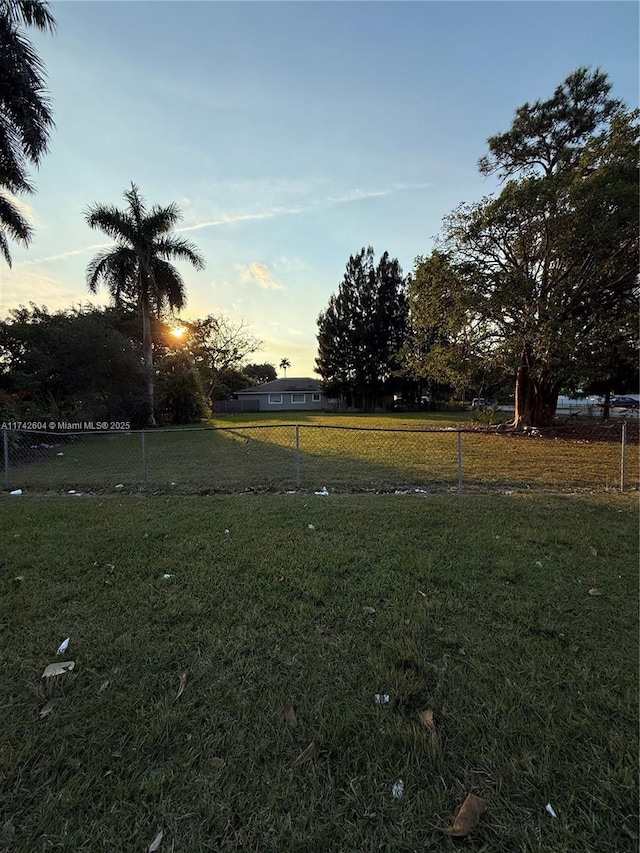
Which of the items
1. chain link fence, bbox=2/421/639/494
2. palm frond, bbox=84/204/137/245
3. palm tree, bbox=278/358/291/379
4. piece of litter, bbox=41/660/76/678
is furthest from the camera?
palm tree, bbox=278/358/291/379

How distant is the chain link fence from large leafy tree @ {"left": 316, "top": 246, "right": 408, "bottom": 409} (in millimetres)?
24993

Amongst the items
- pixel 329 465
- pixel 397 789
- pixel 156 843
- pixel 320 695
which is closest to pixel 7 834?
pixel 156 843

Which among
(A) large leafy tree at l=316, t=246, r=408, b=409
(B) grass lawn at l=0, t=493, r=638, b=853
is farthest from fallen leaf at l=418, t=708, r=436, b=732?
(A) large leafy tree at l=316, t=246, r=408, b=409

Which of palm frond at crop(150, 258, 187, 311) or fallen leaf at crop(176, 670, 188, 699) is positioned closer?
fallen leaf at crop(176, 670, 188, 699)

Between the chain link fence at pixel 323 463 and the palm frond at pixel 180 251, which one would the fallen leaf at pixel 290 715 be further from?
the palm frond at pixel 180 251

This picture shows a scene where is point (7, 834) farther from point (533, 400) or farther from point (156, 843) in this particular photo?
point (533, 400)

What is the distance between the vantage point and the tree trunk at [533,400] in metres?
15.8

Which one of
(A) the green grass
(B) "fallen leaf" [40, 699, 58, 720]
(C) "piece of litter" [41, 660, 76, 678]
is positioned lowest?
(B) "fallen leaf" [40, 699, 58, 720]

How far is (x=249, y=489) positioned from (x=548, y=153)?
61.1ft

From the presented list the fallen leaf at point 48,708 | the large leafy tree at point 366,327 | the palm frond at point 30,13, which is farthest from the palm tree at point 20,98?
the large leafy tree at point 366,327

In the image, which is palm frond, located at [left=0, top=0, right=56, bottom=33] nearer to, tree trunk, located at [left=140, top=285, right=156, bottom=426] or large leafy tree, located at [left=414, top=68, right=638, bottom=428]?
tree trunk, located at [left=140, top=285, right=156, bottom=426]

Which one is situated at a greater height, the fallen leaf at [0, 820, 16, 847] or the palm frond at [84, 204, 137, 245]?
the palm frond at [84, 204, 137, 245]

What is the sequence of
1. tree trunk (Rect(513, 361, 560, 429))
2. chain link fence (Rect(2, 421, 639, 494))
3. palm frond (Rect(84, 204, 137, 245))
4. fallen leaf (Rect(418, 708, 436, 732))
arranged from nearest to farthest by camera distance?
fallen leaf (Rect(418, 708, 436, 732)), chain link fence (Rect(2, 421, 639, 494)), tree trunk (Rect(513, 361, 560, 429)), palm frond (Rect(84, 204, 137, 245))

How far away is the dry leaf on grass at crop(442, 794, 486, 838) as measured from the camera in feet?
4.09
